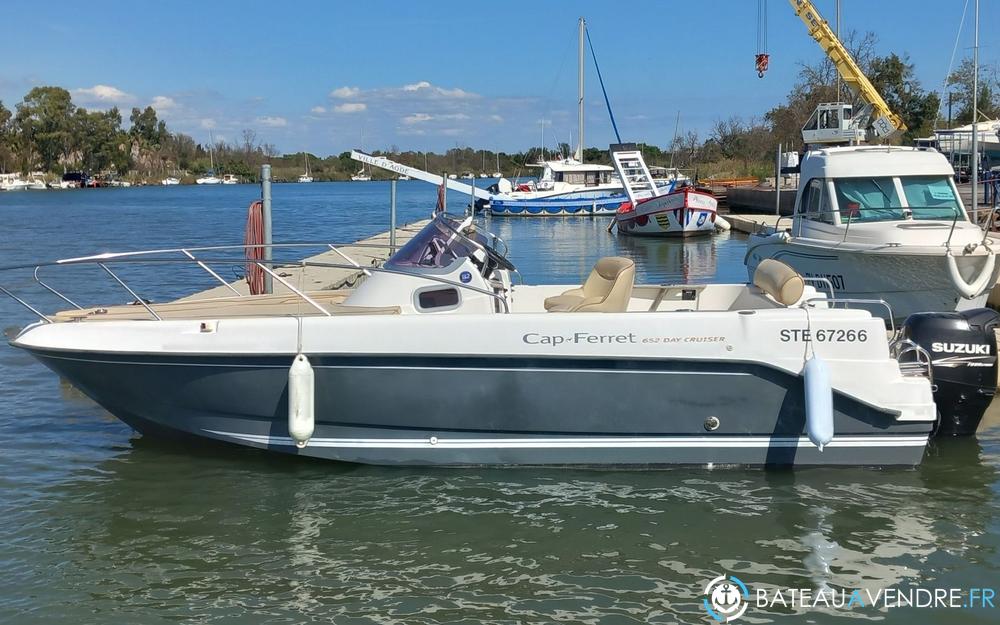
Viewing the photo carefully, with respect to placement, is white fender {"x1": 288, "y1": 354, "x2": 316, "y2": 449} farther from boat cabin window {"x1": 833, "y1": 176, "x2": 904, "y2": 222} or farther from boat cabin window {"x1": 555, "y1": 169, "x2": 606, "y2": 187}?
boat cabin window {"x1": 555, "y1": 169, "x2": 606, "y2": 187}

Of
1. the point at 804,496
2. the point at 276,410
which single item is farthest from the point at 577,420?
the point at 276,410

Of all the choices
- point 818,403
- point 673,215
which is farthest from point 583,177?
point 818,403

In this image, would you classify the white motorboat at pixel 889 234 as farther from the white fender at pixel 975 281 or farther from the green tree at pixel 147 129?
the green tree at pixel 147 129

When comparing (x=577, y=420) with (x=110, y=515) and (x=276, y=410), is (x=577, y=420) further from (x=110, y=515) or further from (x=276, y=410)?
(x=110, y=515)

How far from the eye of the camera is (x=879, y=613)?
186 inches

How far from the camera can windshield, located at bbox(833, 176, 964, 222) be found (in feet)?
38.1

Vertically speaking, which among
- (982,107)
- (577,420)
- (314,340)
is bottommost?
(577,420)

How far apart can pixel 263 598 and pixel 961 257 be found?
8.87 metres

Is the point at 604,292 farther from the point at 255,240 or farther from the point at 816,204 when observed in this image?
the point at 816,204

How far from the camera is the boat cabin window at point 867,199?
38.6 feet

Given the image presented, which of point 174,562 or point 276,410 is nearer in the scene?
point 174,562

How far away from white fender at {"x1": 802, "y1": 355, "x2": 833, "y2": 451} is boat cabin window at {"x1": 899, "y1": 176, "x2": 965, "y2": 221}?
6.67m

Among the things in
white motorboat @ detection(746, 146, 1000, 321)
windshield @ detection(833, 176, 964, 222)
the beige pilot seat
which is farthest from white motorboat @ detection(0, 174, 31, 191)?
the beige pilot seat

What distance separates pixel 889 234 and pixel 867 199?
1049mm
